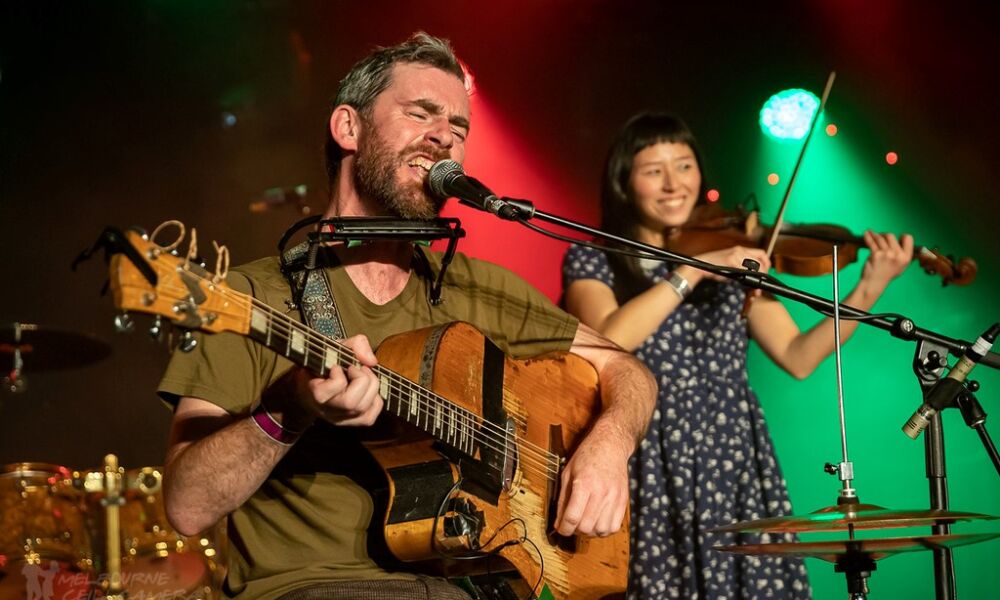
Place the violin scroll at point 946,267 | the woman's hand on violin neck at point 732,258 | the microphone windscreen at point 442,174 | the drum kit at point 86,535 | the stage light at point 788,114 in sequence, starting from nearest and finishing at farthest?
the microphone windscreen at point 442,174 < the drum kit at point 86,535 < the woman's hand on violin neck at point 732,258 < the violin scroll at point 946,267 < the stage light at point 788,114

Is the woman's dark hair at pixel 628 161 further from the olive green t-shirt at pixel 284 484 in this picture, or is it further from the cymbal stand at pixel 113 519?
the cymbal stand at pixel 113 519

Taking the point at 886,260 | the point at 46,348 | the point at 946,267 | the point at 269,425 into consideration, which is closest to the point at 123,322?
the point at 269,425

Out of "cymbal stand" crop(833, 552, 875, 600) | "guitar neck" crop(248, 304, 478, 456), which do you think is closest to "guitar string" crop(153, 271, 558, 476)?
"guitar neck" crop(248, 304, 478, 456)

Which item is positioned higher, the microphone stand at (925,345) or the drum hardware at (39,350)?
the drum hardware at (39,350)

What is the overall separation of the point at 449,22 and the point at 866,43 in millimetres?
2223

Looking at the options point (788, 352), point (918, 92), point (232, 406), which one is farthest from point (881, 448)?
point (232, 406)

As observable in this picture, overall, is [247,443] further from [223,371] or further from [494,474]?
[494,474]

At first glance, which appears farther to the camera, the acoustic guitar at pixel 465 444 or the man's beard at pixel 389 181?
the man's beard at pixel 389 181

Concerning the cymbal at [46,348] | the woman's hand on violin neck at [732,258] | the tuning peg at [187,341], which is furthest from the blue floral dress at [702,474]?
A: the tuning peg at [187,341]

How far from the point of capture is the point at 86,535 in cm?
344

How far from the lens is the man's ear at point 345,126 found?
271cm

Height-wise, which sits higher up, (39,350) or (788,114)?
(788,114)

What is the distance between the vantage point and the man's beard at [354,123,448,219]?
2.49 meters

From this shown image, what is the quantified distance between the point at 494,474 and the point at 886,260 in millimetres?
2488
